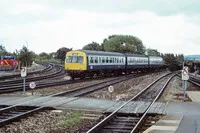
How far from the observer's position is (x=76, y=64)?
128 ft

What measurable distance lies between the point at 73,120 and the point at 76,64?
26225 mm

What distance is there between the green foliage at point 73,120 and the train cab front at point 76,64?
24.2m

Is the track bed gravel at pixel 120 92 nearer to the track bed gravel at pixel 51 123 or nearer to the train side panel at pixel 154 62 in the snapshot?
the track bed gravel at pixel 51 123

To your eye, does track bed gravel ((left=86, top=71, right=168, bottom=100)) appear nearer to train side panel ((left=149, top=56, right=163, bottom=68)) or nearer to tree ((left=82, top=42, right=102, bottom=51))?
train side panel ((left=149, top=56, right=163, bottom=68))

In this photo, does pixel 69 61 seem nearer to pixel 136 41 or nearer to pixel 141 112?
pixel 141 112

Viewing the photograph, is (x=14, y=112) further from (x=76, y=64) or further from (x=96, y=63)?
(x=96, y=63)

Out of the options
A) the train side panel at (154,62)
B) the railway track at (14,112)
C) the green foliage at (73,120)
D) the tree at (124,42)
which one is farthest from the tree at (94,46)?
the green foliage at (73,120)

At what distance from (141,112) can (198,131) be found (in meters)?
3.87

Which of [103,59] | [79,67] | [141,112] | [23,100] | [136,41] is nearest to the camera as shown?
[141,112]

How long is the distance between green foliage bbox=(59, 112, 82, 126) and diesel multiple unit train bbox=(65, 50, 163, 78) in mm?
24266

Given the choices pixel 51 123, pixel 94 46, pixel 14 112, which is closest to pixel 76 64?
pixel 14 112

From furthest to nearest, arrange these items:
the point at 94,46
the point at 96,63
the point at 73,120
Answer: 1. the point at 94,46
2. the point at 96,63
3. the point at 73,120

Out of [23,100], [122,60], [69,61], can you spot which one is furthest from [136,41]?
[23,100]

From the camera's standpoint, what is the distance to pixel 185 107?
53.7ft
